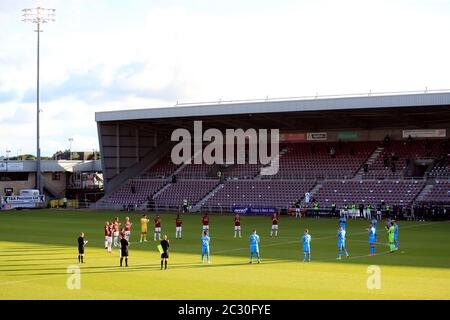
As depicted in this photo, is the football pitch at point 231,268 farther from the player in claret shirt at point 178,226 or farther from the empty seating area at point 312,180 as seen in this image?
the empty seating area at point 312,180

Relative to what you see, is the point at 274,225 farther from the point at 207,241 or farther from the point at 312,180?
the point at 312,180

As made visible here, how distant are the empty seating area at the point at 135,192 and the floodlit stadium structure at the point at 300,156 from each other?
0.11 m

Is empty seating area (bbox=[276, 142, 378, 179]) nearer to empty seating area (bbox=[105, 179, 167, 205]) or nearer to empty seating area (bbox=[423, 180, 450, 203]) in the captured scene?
empty seating area (bbox=[423, 180, 450, 203])

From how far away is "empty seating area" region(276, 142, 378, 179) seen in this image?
220 ft

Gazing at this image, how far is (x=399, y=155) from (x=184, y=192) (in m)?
21.4

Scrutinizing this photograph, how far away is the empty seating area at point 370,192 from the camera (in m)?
58.0

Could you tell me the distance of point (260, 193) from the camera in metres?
65.7

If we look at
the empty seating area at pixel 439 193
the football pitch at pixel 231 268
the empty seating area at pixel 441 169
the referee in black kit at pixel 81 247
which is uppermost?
the empty seating area at pixel 441 169

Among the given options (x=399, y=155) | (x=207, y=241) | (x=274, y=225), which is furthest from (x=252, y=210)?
(x=207, y=241)

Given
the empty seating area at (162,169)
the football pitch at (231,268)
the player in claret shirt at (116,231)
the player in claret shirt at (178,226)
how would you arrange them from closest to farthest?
1. the football pitch at (231,268)
2. the player in claret shirt at (116,231)
3. the player in claret shirt at (178,226)
4. the empty seating area at (162,169)

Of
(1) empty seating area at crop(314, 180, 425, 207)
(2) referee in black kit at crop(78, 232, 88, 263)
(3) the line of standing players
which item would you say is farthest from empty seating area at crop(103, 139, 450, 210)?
(2) referee in black kit at crop(78, 232, 88, 263)

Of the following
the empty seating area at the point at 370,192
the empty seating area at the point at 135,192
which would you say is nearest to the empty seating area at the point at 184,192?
the empty seating area at the point at 135,192

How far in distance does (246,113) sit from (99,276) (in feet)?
127
